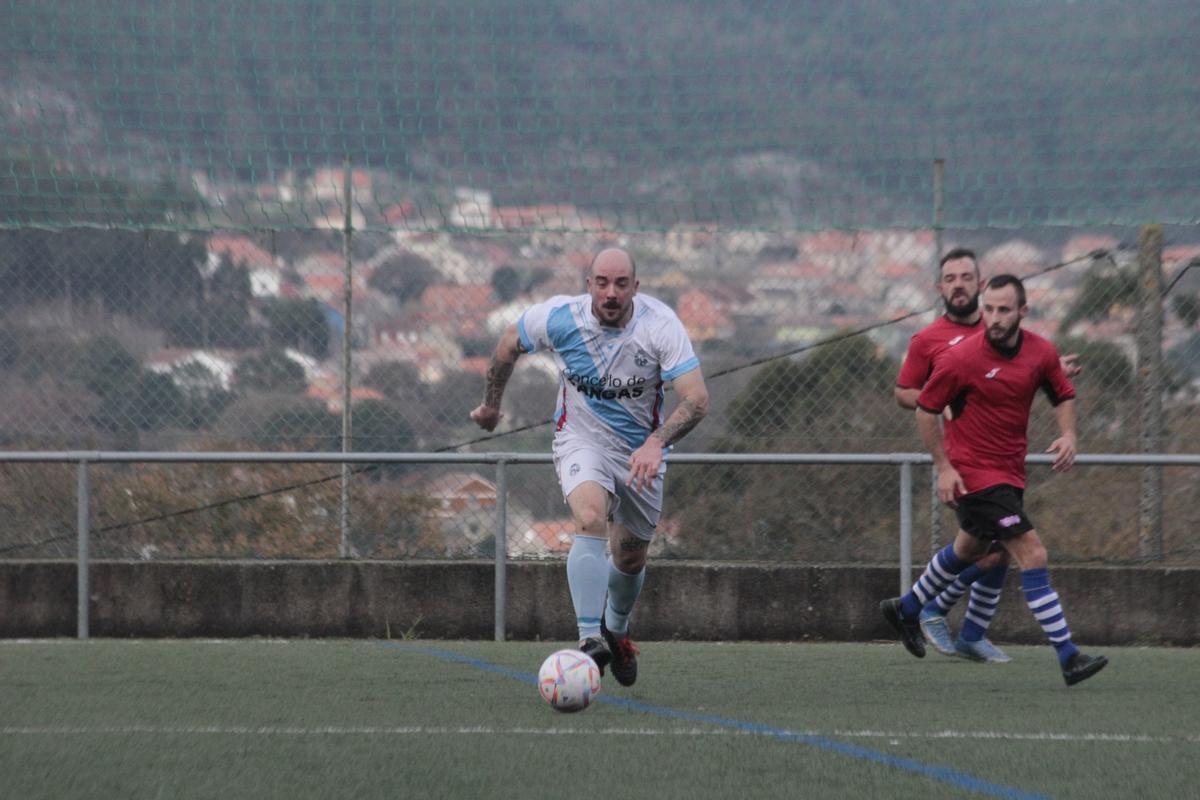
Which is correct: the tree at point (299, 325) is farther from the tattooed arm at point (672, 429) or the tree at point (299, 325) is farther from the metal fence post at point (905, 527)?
the tattooed arm at point (672, 429)

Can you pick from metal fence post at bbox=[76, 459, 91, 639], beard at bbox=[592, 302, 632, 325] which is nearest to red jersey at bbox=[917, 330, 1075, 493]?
beard at bbox=[592, 302, 632, 325]

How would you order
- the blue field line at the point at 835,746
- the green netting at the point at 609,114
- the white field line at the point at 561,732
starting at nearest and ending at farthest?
1. the blue field line at the point at 835,746
2. the white field line at the point at 561,732
3. the green netting at the point at 609,114

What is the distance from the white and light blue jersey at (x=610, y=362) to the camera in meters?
6.93

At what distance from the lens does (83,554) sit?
10141 mm

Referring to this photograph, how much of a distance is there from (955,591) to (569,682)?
301 cm

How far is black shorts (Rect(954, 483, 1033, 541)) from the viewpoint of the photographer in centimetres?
754

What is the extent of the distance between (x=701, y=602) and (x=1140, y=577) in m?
2.53

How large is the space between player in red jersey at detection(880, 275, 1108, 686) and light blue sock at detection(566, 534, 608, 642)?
1.65 metres

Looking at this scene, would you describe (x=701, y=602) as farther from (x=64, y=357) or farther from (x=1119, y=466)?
(x=64, y=357)

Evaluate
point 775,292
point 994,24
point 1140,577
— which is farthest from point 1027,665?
point 994,24

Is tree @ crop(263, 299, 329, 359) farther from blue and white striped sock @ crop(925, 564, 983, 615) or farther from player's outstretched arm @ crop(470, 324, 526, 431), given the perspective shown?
blue and white striped sock @ crop(925, 564, 983, 615)

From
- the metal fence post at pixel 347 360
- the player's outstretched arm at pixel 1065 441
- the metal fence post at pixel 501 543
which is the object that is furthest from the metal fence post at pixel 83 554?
the player's outstretched arm at pixel 1065 441

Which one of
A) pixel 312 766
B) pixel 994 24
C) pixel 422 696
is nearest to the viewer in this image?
pixel 312 766

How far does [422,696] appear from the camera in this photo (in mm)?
6738
